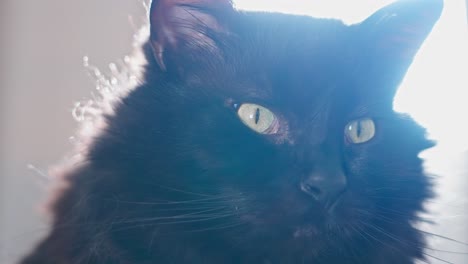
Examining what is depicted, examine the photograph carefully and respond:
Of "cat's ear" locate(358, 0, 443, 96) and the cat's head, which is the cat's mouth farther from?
"cat's ear" locate(358, 0, 443, 96)

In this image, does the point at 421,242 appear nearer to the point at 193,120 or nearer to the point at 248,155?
the point at 248,155

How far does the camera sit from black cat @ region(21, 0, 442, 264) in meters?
0.83

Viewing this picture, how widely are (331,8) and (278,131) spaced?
0.47 metres

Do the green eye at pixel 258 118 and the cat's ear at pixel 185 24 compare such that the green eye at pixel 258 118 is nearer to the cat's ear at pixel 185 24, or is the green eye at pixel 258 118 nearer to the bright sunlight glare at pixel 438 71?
the cat's ear at pixel 185 24

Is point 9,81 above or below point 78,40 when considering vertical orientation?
below

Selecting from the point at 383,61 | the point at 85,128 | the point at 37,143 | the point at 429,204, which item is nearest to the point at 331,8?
the point at 383,61

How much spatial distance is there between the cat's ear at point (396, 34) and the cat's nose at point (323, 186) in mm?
322

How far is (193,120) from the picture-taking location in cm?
87

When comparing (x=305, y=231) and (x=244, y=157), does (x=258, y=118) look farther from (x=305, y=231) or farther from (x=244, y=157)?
(x=305, y=231)

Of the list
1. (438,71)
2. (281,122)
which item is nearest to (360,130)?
(281,122)

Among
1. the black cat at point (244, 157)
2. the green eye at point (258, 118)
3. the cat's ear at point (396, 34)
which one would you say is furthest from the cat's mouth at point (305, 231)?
the cat's ear at point (396, 34)

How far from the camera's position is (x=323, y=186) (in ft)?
2.60

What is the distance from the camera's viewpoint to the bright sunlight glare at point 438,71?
116cm

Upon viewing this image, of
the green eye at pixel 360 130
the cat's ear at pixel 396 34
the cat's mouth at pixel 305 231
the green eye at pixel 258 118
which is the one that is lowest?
the cat's mouth at pixel 305 231
